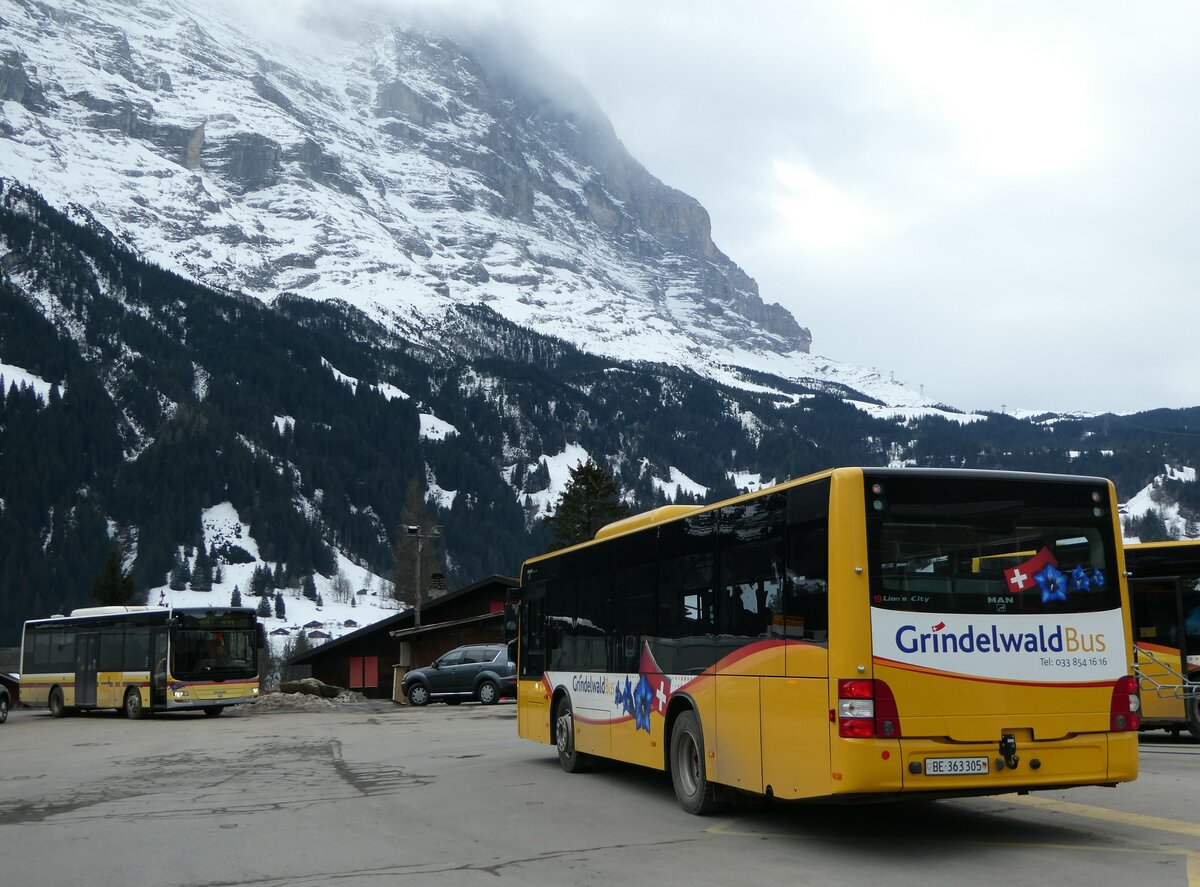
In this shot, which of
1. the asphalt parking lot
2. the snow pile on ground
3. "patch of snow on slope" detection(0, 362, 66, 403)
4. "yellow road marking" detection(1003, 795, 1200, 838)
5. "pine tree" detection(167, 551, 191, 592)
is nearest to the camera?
the asphalt parking lot

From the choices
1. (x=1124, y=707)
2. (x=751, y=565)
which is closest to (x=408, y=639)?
(x=751, y=565)

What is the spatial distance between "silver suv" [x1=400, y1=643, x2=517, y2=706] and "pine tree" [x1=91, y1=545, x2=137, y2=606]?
171ft

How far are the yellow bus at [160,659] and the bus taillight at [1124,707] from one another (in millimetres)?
27177

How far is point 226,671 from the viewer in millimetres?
32875

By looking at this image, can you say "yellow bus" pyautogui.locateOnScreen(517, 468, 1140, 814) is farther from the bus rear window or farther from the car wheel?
the car wheel

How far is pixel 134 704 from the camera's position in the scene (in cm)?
3300

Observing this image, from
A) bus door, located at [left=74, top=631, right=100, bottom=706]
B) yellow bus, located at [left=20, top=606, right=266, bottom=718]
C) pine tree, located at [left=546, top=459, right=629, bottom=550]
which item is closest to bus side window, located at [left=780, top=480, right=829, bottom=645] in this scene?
yellow bus, located at [left=20, top=606, right=266, bottom=718]

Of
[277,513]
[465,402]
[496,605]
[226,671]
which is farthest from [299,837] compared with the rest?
[465,402]

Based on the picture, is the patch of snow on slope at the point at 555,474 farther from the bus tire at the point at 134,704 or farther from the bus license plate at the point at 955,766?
the bus license plate at the point at 955,766

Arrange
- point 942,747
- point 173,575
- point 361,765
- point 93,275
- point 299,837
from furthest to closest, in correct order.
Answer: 1. point 93,275
2. point 173,575
3. point 361,765
4. point 299,837
5. point 942,747

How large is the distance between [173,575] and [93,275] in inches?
2176

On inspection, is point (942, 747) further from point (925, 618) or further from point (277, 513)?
point (277, 513)

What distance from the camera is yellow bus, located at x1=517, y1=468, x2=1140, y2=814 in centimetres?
880

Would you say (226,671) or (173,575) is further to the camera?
(173,575)
